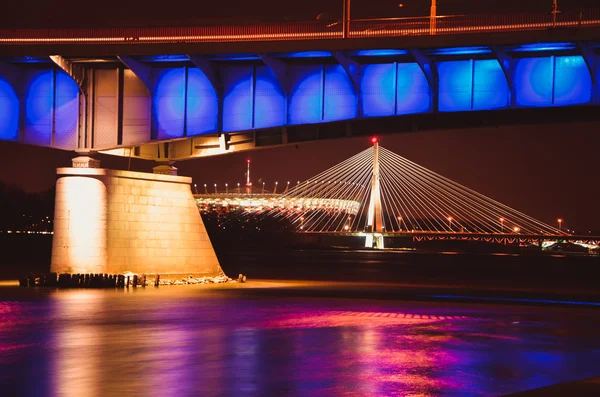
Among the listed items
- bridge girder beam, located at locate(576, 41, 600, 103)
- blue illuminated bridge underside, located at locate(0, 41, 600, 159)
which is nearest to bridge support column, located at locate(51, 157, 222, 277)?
blue illuminated bridge underside, located at locate(0, 41, 600, 159)

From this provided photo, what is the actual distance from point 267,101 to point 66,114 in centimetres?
902

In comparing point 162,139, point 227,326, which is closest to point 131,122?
point 162,139

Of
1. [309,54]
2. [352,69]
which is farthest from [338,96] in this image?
[309,54]

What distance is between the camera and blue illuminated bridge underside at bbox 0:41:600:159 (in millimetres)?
34781

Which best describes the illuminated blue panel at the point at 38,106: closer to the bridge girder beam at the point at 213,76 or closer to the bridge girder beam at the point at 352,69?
the bridge girder beam at the point at 213,76

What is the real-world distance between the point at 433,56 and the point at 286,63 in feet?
20.2

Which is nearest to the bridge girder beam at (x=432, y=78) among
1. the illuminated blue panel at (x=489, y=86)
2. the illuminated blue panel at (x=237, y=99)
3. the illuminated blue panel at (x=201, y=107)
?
the illuminated blue panel at (x=489, y=86)

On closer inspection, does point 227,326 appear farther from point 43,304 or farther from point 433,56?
point 433,56

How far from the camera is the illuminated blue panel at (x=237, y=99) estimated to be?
129ft

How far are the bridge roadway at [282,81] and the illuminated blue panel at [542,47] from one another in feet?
0.35

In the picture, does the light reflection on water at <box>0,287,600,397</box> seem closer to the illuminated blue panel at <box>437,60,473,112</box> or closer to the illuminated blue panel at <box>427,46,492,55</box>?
the illuminated blue panel at <box>437,60,473,112</box>

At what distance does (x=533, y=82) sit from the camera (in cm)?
3469

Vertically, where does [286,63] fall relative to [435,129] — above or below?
above

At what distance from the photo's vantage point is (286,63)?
38.5 m
